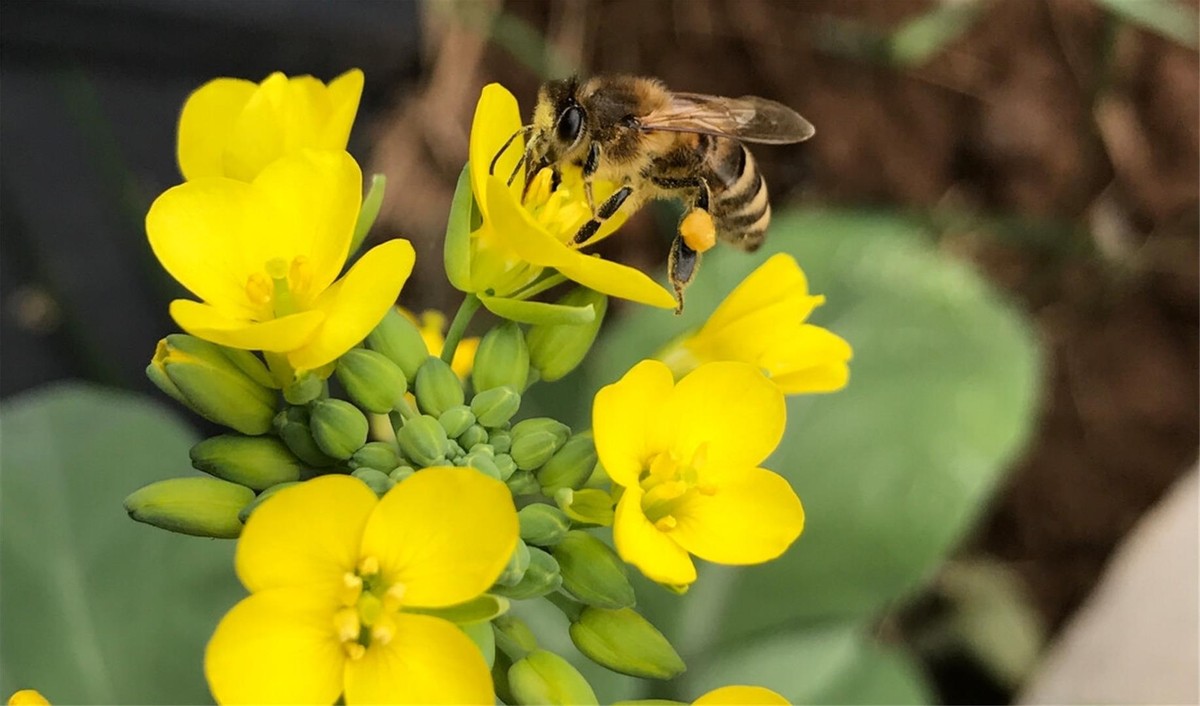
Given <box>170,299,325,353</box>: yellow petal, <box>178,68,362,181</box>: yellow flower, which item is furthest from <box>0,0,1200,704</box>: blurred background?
<box>170,299,325,353</box>: yellow petal

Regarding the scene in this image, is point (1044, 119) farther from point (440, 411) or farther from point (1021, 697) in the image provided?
point (440, 411)

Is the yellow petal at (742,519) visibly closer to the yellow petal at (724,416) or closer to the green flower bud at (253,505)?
the yellow petal at (724,416)

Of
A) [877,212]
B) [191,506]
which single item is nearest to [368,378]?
[191,506]

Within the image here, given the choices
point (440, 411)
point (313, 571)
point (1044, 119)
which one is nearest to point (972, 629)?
point (1044, 119)

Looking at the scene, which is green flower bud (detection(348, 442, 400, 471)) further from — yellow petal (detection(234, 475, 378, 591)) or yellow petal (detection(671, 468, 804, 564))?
yellow petal (detection(671, 468, 804, 564))

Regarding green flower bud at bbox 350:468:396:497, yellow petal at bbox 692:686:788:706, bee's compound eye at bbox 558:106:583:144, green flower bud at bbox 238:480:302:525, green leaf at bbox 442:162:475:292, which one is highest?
bee's compound eye at bbox 558:106:583:144

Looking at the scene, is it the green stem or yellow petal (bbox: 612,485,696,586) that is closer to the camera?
yellow petal (bbox: 612,485,696,586)
